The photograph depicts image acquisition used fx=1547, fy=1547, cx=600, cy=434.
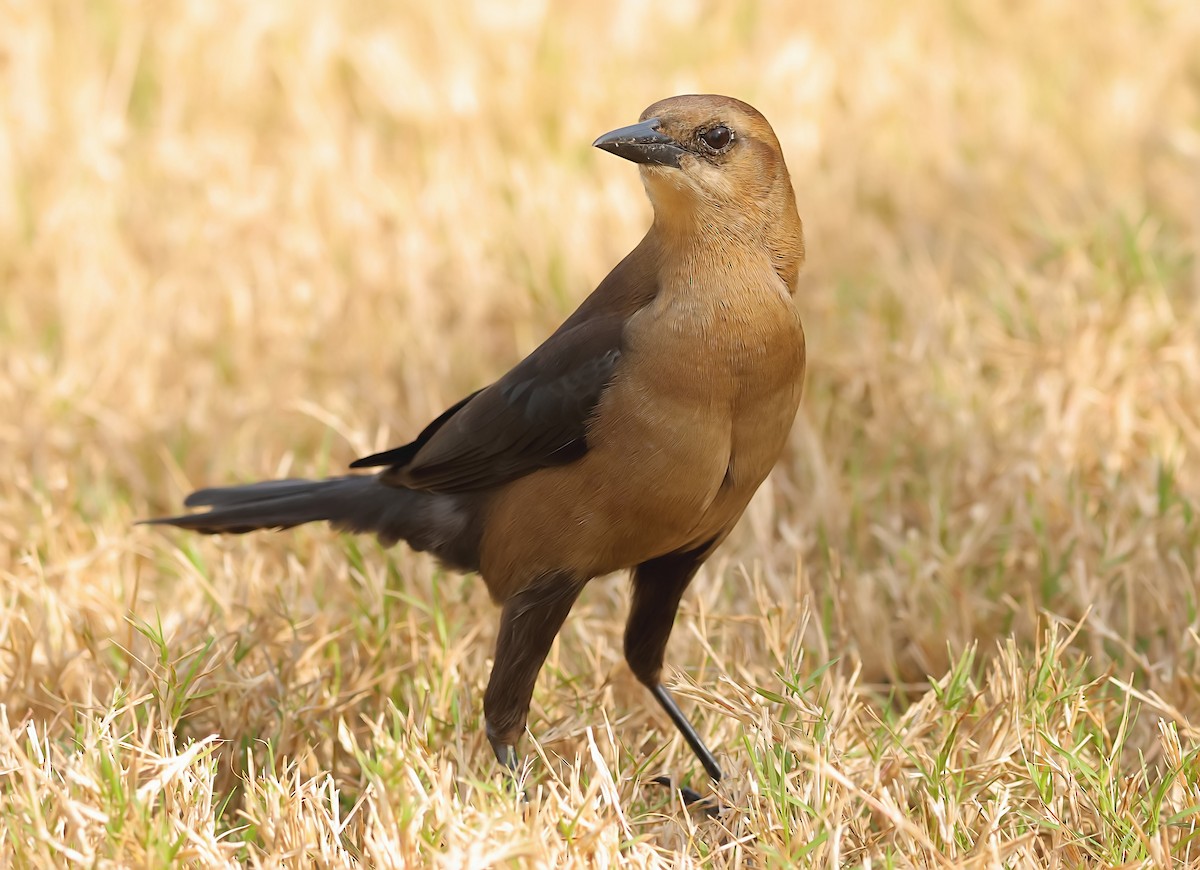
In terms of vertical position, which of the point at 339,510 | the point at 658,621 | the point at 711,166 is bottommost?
the point at 658,621

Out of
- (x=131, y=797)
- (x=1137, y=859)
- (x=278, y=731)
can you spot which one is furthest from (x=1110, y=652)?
(x=131, y=797)

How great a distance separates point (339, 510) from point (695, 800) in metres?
1.12

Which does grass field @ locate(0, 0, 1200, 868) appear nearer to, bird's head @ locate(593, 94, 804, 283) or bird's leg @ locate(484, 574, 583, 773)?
bird's leg @ locate(484, 574, 583, 773)

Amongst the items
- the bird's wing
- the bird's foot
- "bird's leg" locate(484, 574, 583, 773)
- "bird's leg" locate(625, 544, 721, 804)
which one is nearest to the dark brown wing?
the bird's wing

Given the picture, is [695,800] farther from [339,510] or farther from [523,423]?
[339,510]

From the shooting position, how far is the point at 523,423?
3.23m

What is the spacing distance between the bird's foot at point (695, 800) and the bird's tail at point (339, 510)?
0.69 meters

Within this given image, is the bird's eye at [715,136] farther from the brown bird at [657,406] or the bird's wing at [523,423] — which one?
the bird's wing at [523,423]

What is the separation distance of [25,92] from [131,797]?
4.94 m

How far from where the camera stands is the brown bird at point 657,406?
2.96 m

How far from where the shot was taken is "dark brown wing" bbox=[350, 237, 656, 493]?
10.2ft

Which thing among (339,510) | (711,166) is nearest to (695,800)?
(339,510)

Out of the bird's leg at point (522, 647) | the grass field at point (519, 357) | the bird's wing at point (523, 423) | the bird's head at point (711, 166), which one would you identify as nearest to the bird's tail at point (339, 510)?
the bird's wing at point (523, 423)

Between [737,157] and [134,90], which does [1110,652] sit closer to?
[737,157]
